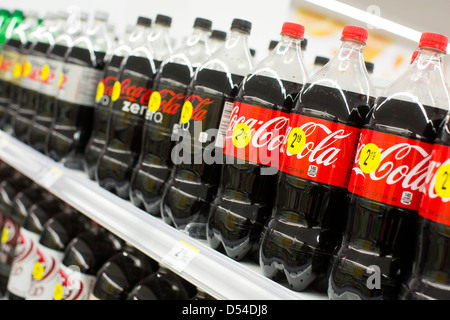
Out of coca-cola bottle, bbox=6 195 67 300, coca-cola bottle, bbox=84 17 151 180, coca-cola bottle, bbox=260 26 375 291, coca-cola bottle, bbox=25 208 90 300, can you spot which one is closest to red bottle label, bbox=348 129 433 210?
coca-cola bottle, bbox=260 26 375 291

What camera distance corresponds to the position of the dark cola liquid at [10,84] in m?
2.70

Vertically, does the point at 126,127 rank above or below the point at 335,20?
below

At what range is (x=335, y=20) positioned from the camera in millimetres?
1595

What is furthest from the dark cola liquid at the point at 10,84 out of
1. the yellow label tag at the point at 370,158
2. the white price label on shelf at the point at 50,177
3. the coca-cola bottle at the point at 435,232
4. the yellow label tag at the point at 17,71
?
the coca-cola bottle at the point at 435,232

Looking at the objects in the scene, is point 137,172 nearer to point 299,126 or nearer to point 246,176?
point 246,176

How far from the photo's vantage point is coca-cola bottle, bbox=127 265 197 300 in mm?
1647

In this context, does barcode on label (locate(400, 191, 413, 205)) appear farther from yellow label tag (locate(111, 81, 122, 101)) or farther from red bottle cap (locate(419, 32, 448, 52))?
yellow label tag (locate(111, 81, 122, 101))

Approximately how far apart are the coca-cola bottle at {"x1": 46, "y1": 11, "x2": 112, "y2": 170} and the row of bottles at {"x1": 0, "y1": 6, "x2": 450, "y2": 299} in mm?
178

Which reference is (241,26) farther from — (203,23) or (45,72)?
(45,72)

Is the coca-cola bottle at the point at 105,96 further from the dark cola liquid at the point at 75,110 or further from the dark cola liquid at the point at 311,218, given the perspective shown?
the dark cola liquid at the point at 311,218

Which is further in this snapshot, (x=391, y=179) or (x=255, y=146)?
(x=255, y=146)

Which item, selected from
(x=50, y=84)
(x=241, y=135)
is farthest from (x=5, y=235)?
(x=241, y=135)

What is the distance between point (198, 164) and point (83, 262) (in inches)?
26.6

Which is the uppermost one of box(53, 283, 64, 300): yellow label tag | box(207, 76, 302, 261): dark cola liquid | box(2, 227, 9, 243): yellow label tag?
box(207, 76, 302, 261): dark cola liquid
